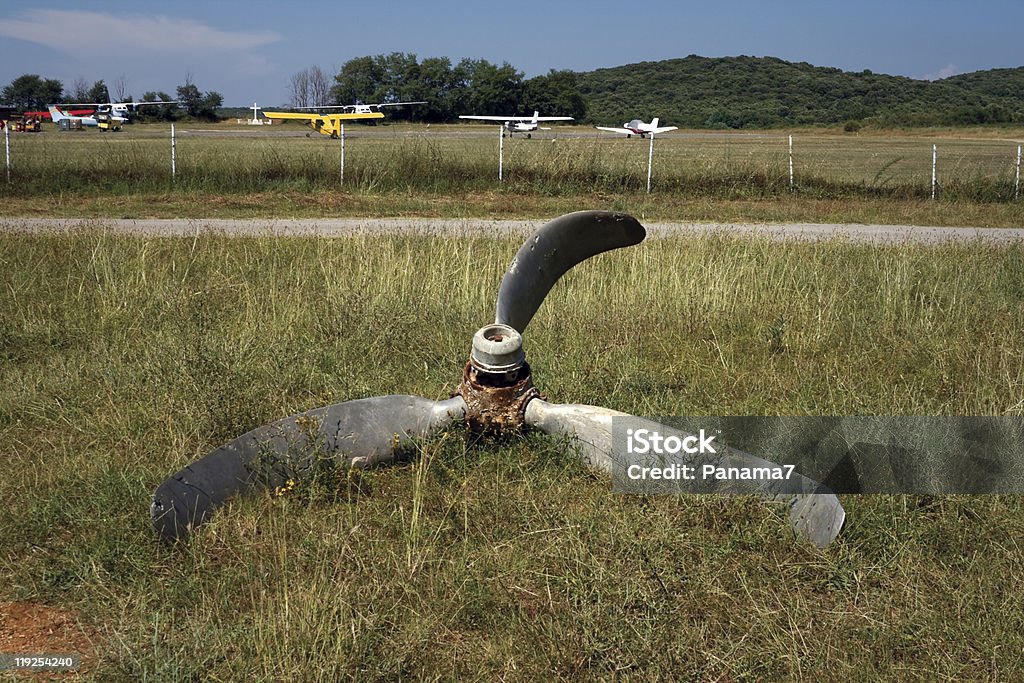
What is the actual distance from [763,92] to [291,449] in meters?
158

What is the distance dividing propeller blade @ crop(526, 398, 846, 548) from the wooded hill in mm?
99554

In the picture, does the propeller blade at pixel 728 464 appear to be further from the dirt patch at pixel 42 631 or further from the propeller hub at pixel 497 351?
the dirt patch at pixel 42 631

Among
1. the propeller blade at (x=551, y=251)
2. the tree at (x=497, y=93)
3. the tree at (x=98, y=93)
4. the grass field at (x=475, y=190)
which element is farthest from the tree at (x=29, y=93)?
the propeller blade at (x=551, y=251)

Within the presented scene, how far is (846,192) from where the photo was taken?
21828 mm

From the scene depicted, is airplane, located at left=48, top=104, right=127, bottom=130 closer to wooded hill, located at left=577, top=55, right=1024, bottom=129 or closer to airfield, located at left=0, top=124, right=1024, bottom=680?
wooded hill, located at left=577, top=55, right=1024, bottom=129

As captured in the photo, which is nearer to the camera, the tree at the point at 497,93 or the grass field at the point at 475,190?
the grass field at the point at 475,190

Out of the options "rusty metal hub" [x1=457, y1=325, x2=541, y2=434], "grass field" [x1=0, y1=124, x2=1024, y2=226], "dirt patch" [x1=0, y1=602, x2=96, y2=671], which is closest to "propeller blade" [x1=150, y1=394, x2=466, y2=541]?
"rusty metal hub" [x1=457, y1=325, x2=541, y2=434]

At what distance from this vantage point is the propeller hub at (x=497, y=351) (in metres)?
4.76

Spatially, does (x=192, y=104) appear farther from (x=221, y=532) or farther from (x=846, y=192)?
(x=221, y=532)

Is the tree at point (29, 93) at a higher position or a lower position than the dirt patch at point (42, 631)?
higher

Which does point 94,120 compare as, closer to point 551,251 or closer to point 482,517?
point 551,251

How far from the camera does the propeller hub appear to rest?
187 inches

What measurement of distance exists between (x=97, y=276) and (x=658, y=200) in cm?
1394

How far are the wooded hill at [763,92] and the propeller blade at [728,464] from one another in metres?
99.6
